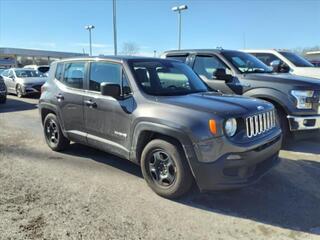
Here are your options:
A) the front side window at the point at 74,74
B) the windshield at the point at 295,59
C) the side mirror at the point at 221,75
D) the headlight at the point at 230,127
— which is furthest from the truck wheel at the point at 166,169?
the windshield at the point at 295,59

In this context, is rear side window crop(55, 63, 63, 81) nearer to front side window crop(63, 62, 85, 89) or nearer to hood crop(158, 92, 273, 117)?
front side window crop(63, 62, 85, 89)

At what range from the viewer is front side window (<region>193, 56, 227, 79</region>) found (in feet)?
25.1

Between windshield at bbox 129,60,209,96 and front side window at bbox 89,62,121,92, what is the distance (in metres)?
0.28

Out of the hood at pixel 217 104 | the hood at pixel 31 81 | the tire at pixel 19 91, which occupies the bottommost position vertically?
the tire at pixel 19 91

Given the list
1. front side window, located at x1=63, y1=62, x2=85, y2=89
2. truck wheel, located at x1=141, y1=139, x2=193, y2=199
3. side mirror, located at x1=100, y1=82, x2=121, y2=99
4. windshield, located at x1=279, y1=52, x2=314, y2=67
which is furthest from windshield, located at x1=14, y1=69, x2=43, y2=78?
truck wheel, located at x1=141, y1=139, x2=193, y2=199

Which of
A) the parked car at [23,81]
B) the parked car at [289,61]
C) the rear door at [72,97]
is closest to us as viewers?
the rear door at [72,97]

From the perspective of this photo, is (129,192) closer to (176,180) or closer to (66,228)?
(176,180)

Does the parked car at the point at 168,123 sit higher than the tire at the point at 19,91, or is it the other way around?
the parked car at the point at 168,123

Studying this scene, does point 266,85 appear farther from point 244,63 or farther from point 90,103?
point 90,103

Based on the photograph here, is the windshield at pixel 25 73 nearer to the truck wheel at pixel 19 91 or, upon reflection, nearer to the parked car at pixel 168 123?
the truck wheel at pixel 19 91

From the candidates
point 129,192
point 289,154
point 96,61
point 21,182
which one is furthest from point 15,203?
point 289,154

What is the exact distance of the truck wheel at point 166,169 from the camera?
4.19 m

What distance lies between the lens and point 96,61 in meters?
5.52

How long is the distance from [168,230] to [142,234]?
11.3 inches
